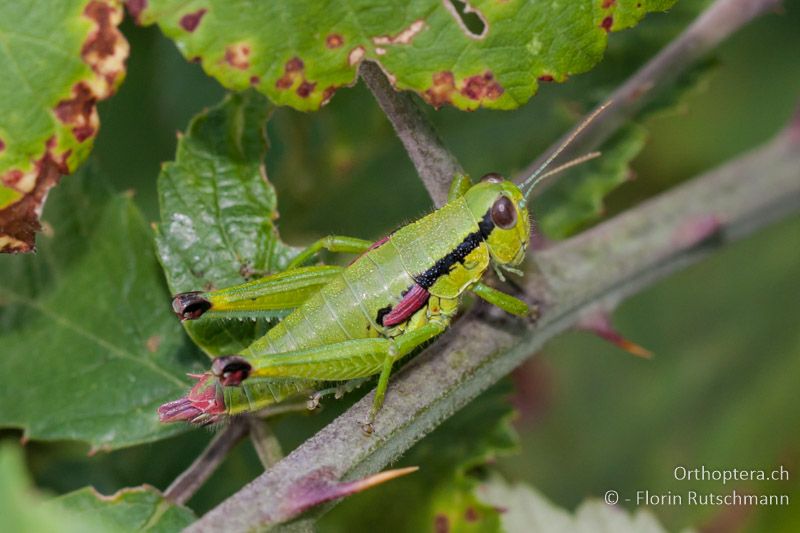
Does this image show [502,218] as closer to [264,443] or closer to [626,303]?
[264,443]

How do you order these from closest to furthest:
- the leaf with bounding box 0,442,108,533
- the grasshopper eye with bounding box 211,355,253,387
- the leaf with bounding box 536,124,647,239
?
1. the leaf with bounding box 0,442,108,533
2. the grasshopper eye with bounding box 211,355,253,387
3. the leaf with bounding box 536,124,647,239

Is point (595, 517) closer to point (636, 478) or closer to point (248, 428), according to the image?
point (636, 478)

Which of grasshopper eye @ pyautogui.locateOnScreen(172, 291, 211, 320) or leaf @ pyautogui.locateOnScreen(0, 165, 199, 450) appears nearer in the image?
grasshopper eye @ pyautogui.locateOnScreen(172, 291, 211, 320)

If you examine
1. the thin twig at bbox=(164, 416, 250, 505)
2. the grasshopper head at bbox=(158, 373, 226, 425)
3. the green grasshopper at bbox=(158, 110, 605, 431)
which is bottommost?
the thin twig at bbox=(164, 416, 250, 505)

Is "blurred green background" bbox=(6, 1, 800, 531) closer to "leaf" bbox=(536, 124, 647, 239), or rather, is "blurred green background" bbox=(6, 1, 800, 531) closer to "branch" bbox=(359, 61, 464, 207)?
"leaf" bbox=(536, 124, 647, 239)

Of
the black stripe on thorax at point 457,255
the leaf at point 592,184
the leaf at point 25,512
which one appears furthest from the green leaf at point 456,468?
the leaf at point 25,512

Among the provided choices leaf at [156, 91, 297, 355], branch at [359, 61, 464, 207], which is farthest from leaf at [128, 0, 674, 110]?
leaf at [156, 91, 297, 355]

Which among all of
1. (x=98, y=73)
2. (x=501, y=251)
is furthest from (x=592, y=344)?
(x=98, y=73)
